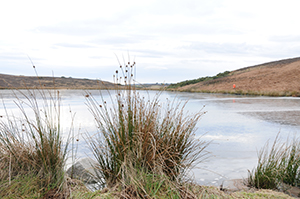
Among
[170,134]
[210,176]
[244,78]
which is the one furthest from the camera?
[244,78]

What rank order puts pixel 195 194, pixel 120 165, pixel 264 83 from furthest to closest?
pixel 264 83
pixel 120 165
pixel 195 194

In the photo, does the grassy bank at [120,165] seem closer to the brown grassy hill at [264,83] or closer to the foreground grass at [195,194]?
the foreground grass at [195,194]

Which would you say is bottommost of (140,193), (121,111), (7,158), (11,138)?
(140,193)

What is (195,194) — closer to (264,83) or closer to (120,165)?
(120,165)

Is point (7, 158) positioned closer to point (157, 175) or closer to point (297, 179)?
point (157, 175)

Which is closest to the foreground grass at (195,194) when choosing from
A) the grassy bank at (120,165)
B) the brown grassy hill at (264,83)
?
the grassy bank at (120,165)

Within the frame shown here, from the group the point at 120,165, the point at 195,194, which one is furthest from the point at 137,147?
the point at 195,194

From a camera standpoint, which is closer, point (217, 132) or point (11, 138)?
point (11, 138)

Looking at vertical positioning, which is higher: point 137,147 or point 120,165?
point 137,147

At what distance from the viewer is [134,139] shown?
8.27 ft

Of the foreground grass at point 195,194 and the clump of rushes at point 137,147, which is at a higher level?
the clump of rushes at point 137,147

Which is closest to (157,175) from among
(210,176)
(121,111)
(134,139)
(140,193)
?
(140,193)

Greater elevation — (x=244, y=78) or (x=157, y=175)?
(x=244, y=78)

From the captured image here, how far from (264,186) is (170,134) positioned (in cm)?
137
